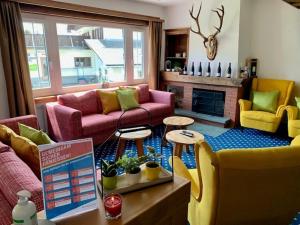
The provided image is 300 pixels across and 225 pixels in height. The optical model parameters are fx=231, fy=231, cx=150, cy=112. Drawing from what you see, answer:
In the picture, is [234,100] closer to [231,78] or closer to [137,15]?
[231,78]

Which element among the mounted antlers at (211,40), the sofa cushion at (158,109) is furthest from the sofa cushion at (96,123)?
the mounted antlers at (211,40)

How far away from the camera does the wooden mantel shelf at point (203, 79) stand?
431 centimetres

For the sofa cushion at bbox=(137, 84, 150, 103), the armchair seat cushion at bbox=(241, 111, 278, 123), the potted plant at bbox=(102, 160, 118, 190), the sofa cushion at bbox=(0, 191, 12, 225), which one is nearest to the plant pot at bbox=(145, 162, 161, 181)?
the potted plant at bbox=(102, 160, 118, 190)

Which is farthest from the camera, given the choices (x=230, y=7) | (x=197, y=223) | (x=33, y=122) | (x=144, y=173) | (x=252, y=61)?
(x=252, y=61)

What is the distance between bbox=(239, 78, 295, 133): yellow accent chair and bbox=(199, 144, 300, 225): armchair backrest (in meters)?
2.49

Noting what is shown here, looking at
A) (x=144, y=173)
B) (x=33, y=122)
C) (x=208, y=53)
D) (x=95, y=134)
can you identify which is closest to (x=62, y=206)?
(x=144, y=173)

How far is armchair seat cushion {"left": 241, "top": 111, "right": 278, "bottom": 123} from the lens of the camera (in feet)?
12.4

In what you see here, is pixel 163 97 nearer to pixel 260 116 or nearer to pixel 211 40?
pixel 211 40

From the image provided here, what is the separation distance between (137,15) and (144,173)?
13.6 ft

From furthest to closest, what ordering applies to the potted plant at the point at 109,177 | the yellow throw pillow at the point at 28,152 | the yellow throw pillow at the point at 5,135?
the yellow throw pillow at the point at 5,135, the yellow throw pillow at the point at 28,152, the potted plant at the point at 109,177

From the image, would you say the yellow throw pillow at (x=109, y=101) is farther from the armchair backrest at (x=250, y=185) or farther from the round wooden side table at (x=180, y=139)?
the armchair backrest at (x=250, y=185)

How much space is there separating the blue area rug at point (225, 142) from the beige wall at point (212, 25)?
1.23 metres

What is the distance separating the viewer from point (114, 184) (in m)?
1.12

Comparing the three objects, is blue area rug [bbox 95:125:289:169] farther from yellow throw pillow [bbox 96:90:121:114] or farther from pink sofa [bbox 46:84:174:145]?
yellow throw pillow [bbox 96:90:121:114]
